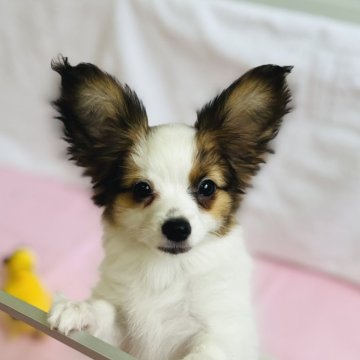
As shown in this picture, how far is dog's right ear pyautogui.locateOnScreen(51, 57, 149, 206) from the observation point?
1377mm

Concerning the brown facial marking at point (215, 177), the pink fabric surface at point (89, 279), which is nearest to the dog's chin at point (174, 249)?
the brown facial marking at point (215, 177)

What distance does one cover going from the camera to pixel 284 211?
2488 millimetres

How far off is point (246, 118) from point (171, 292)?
48 centimetres

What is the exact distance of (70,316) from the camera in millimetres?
1260

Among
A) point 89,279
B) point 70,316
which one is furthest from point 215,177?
point 89,279

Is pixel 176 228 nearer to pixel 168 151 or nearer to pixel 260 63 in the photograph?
pixel 168 151

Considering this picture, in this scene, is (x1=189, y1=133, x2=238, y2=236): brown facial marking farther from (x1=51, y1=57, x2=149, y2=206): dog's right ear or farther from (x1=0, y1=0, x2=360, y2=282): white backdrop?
(x1=0, y1=0, x2=360, y2=282): white backdrop

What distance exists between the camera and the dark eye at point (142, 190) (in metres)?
1.36

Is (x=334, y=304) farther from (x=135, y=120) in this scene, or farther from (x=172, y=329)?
(x=135, y=120)

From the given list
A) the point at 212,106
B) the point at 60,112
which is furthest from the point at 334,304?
the point at 60,112

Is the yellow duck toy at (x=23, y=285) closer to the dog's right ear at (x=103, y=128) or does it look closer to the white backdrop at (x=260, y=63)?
the white backdrop at (x=260, y=63)

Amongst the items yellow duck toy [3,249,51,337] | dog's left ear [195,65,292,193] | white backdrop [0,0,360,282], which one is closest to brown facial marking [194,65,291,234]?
dog's left ear [195,65,292,193]

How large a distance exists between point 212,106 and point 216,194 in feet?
0.72

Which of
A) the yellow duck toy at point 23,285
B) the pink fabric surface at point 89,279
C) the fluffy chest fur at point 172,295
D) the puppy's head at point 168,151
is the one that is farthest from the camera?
the pink fabric surface at point 89,279
